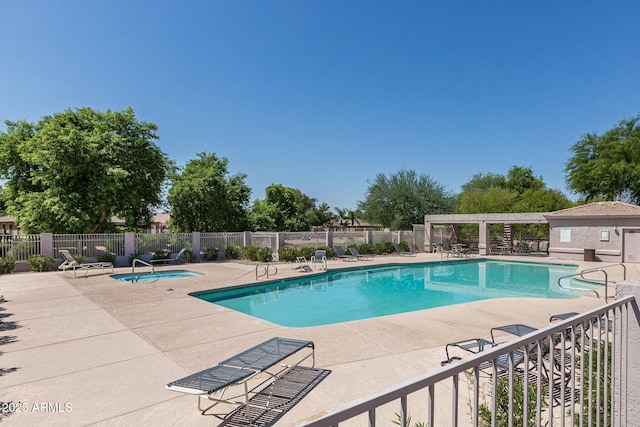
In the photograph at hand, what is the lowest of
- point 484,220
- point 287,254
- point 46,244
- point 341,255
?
point 341,255

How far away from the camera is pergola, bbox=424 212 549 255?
2455 cm

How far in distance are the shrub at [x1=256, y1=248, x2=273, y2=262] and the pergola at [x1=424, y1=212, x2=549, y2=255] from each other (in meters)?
14.0

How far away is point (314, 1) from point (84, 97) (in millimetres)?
15625

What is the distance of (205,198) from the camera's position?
27953 millimetres

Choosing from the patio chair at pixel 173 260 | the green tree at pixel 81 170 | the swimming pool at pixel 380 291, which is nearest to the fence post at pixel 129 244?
the patio chair at pixel 173 260

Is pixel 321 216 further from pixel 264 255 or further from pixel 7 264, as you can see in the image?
pixel 7 264

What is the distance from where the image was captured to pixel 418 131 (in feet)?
110

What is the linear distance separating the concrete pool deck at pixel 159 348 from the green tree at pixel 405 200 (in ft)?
91.2

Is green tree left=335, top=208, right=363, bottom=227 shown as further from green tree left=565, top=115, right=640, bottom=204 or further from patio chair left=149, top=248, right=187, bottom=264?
patio chair left=149, top=248, right=187, bottom=264

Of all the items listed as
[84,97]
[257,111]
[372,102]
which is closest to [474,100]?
[372,102]

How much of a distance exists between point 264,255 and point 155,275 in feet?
20.8

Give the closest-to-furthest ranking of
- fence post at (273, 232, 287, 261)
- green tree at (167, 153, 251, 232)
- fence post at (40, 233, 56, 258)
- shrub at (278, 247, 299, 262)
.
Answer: fence post at (40, 233, 56, 258), shrub at (278, 247, 299, 262), fence post at (273, 232, 287, 261), green tree at (167, 153, 251, 232)

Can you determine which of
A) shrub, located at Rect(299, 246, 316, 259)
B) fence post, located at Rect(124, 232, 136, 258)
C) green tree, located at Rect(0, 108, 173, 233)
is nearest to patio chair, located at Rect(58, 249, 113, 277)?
fence post, located at Rect(124, 232, 136, 258)

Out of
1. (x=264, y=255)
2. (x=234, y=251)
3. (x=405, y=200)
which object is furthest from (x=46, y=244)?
(x=405, y=200)
